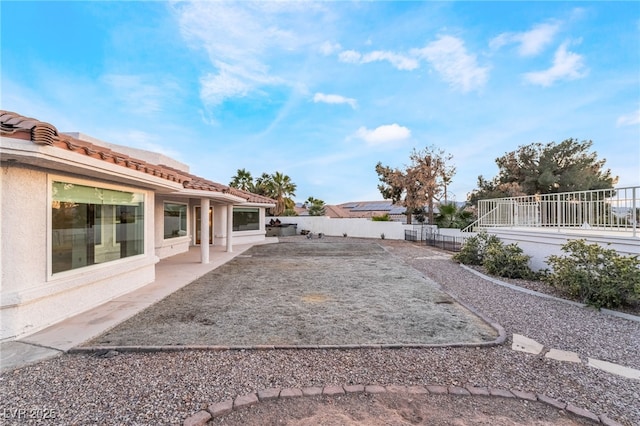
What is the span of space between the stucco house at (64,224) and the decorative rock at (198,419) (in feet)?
12.5

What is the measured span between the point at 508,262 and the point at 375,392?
821 centimetres

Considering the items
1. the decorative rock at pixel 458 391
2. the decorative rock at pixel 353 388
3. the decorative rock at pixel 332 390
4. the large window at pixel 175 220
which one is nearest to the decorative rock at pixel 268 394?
the decorative rock at pixel 332 390

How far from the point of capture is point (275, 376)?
338 centimetres

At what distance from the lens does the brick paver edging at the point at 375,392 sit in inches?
110

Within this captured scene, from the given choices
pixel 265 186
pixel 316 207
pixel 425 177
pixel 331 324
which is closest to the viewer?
pixel 331 324

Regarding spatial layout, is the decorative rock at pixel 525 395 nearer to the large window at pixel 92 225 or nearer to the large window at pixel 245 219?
the large window at pixel 92 225

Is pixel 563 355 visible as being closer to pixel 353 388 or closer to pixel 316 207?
pixel 353 388

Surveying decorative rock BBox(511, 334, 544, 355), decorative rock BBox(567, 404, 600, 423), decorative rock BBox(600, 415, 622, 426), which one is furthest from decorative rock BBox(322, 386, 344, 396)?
decorative rock BBox(511, 334, 544, 355)

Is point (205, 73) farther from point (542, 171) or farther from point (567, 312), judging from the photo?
point (542, 171)

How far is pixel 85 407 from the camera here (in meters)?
2.79

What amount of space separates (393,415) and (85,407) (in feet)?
10.00

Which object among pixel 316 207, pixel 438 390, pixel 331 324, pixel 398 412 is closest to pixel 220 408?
pixel 398 412

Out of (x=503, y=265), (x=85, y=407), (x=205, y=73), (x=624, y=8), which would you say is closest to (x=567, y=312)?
(x=503, y=265)

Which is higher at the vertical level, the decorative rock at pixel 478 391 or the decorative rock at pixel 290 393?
the decorative rock at pixel 290 393
